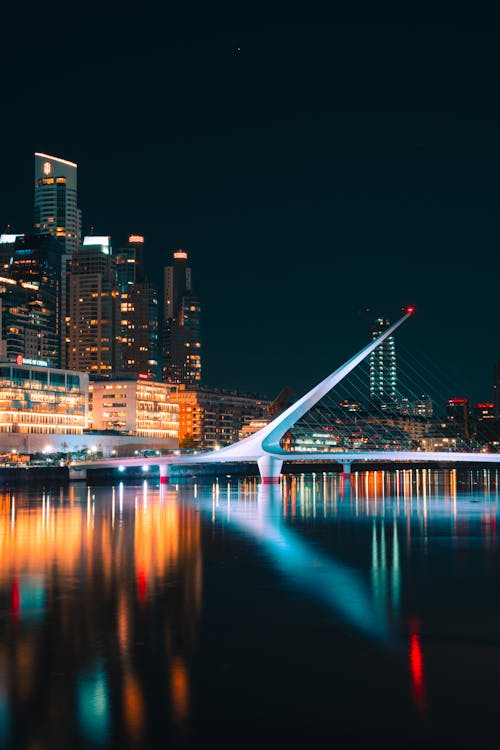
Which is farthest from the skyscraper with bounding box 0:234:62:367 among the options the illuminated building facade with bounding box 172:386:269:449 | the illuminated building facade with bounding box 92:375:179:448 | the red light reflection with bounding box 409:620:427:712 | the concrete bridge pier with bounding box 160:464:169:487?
the red light reflection with bounding box 409:620:427:712

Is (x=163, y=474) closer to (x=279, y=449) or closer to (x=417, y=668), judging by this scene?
(x=279, y=449)

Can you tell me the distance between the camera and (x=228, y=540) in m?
29.8

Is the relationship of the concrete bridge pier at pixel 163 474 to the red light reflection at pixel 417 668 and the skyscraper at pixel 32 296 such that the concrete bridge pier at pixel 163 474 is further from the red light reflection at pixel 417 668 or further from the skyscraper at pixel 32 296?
the skyscraper at pixel 32 296

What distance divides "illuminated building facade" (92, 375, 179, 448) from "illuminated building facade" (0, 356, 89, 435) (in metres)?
15.9

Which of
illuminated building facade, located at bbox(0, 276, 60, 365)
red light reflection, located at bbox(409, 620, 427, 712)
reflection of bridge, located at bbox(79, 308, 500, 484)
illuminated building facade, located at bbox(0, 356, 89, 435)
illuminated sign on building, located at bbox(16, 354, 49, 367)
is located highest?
illuminated building facade, located at bbox(0, 276, 60, 365)

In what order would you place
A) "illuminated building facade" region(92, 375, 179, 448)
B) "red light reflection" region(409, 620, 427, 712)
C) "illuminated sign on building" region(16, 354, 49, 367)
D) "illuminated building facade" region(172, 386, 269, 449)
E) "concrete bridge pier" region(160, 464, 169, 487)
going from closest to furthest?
1. "red light reflection" region(409, 620, 427, 712)
2. "concrete bridge pier" region(160, 464, 169, 487)
3. "illuminated sign on building" region(16, 354, 49, 367)
4. "illuminated building facade" region(92, 375, 179, 448)
5. "illuminated building facade" region(172, 386, 269, 449)

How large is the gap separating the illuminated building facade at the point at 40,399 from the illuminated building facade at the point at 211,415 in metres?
39.5

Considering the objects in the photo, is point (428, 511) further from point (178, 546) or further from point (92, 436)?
point (92, 436)

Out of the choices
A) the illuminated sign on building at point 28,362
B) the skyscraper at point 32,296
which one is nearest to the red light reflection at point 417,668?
the illuminated sign on building at point 28,362

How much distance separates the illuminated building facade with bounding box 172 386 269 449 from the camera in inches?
6905

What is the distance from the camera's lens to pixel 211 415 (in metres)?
179

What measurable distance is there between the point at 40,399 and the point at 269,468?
5277 cm

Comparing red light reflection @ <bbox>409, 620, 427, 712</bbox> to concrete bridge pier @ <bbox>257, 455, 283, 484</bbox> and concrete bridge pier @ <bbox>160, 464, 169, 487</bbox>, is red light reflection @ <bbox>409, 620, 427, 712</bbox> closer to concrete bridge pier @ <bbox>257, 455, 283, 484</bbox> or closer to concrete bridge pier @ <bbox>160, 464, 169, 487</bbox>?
concrete bridge pier @ <bbox>257, 455, 283, 484</bbox>

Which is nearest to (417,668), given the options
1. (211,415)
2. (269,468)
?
(269,468)
